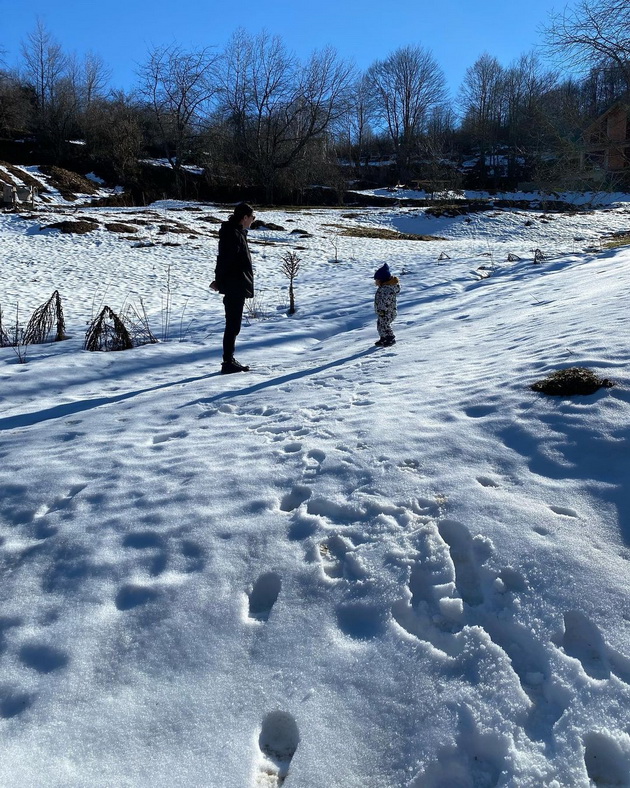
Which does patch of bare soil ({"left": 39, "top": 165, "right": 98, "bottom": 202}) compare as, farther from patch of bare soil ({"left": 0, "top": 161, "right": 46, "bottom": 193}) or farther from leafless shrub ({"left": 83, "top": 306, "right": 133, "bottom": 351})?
leafless shrub ({"left": 83, "top": 306, "right": 133, "bottom": 351})

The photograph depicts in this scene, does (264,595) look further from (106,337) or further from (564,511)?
(106,337)

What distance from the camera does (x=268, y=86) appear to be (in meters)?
39.8

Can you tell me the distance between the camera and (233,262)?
18.9 ft

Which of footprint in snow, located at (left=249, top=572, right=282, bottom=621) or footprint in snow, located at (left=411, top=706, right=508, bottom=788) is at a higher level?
footprint in snow, located at (left=249, top=572, right=282, bottom=621)

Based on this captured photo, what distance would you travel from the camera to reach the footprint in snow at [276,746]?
5.61 feet

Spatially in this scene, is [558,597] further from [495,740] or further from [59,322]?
[59,322]

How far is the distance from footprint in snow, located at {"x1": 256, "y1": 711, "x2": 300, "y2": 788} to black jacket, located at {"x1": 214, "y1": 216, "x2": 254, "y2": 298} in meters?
4.55

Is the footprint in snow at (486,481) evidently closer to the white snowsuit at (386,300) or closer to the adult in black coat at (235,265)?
the adult in black coat at (235,265)

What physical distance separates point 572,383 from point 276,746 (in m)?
3.11

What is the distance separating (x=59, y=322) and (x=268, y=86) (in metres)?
38.7

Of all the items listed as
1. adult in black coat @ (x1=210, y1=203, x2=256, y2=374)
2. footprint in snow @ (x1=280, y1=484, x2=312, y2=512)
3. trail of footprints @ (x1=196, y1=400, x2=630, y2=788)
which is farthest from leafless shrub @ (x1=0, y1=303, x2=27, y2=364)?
trail of footprints @ (x1=196, y1=400, x2=630, y2=788)

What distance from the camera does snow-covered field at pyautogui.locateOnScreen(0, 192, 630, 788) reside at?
5.79 ft

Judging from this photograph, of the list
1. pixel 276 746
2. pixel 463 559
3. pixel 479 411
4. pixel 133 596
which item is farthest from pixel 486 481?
pixel 133 596

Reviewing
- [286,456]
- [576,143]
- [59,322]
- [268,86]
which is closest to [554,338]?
[286,456]
